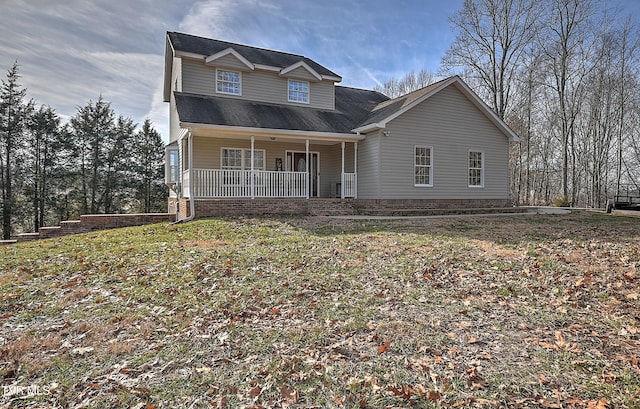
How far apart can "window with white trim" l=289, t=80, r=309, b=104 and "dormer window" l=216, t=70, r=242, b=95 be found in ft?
8.10

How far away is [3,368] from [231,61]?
565 inches

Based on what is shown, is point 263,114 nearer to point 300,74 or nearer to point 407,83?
point 300,74

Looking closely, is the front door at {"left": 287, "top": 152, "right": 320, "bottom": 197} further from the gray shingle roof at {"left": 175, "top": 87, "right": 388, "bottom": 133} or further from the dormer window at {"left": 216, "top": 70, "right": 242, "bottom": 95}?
the dormer window at {"left": 216, "top": 70, "right": 242, "bottom": 95}

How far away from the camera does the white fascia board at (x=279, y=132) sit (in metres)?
12.0

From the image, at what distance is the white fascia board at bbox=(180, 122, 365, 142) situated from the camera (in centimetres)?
1205

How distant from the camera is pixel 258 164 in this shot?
51.0 ft

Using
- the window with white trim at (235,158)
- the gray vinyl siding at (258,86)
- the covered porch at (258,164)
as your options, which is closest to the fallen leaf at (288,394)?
the covered porch at (258,164)

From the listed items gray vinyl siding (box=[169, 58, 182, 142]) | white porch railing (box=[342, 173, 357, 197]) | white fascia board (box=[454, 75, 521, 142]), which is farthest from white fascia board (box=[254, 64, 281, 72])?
white fascia board (box=[454, 75, 521, 142])

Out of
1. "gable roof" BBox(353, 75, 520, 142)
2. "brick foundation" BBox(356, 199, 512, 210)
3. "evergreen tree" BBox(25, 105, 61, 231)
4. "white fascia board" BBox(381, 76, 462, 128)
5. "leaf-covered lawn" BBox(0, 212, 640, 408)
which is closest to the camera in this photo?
"leaf-covered lawn" BBox(0, 212, 640, 408)

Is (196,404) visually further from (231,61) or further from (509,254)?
(231,61)

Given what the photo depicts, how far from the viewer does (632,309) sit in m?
3.95

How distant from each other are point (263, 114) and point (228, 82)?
2.49 m

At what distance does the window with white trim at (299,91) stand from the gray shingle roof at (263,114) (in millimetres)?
551

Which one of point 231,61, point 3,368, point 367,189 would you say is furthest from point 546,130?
point 3,368
